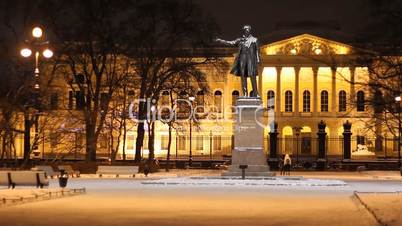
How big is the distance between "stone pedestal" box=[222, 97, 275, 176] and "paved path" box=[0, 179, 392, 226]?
310 inches

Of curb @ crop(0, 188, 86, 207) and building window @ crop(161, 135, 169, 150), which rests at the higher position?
building window @ crop(161, 135, 169, 150)

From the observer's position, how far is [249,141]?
1350 inches

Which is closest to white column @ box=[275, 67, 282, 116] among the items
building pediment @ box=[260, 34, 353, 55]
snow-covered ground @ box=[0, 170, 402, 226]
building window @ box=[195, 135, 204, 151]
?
building pediment @ box=[260, 34, 353, 55]

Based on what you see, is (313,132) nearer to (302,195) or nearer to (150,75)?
(150,75)

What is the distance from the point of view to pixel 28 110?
34.6 meters

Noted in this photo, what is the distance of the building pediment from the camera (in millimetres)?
93250

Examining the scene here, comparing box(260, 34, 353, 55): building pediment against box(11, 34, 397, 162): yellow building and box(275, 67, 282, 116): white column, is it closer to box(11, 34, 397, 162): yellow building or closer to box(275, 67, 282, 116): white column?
box(11, 34, 397, 162): yellow building

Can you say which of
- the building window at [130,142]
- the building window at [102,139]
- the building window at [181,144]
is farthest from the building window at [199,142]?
the building window at [102,139]

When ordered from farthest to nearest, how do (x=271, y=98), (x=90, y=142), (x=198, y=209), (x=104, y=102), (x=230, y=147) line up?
(x=271, y=98) → (x=230, y=147) → (x=104, y=102) → (x=90, y=142) → (x=198, y=209)

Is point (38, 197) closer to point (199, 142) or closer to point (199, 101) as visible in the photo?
point (199, 101)

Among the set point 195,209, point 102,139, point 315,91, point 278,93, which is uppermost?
point 315,91

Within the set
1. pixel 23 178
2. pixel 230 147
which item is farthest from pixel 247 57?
pixel 230 147

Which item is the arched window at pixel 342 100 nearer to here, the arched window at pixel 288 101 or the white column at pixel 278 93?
the arched window at pixel 288 101

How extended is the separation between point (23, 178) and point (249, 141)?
1103 centimetres
